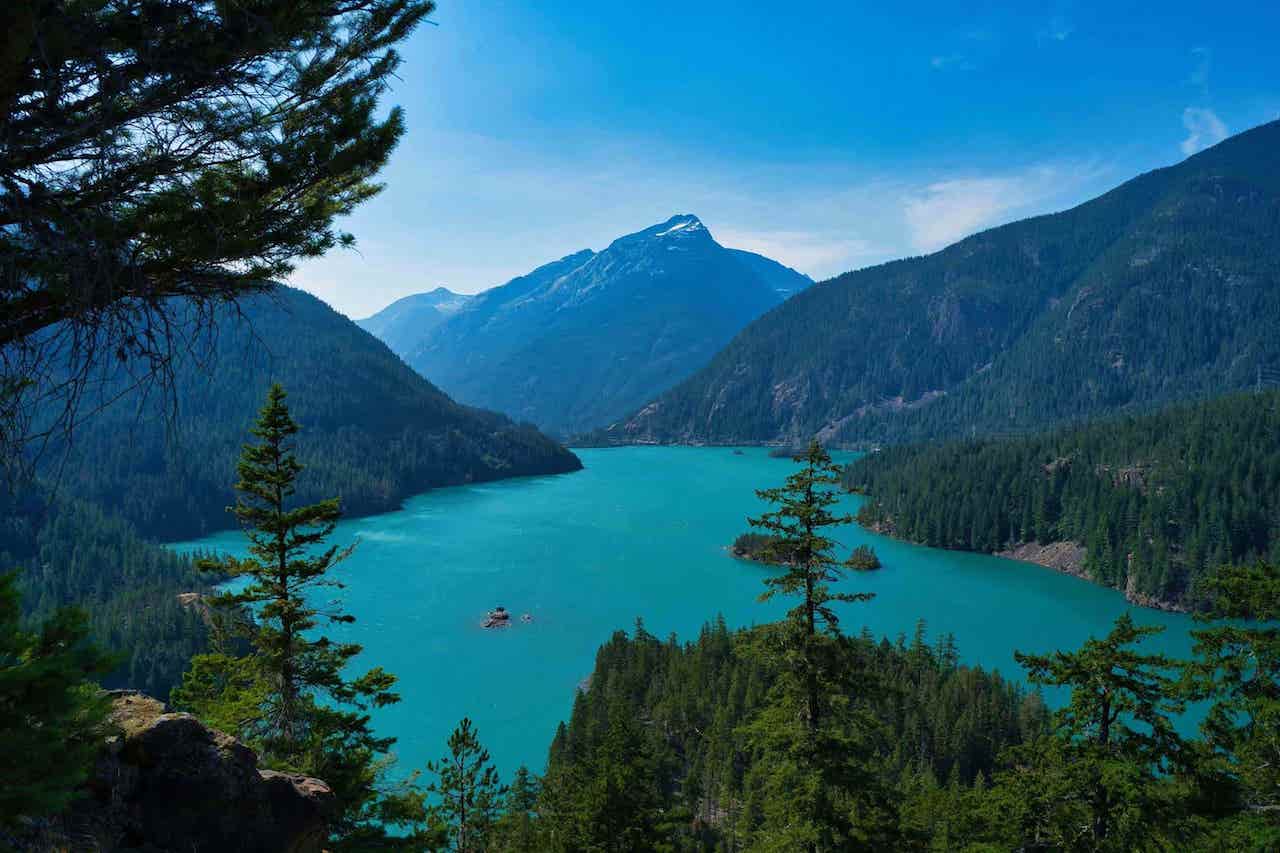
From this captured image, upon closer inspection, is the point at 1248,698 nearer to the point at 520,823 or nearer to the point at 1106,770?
the point at 1106,770

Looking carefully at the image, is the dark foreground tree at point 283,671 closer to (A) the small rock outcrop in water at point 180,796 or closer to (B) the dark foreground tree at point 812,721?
(A) the small rock outcrop in water at point 180,796

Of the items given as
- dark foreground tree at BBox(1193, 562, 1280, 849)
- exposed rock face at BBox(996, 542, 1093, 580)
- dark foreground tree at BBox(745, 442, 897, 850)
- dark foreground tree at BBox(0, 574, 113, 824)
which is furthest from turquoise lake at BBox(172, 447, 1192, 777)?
dark foreground tree at BBox(0, 574, 113, 824)

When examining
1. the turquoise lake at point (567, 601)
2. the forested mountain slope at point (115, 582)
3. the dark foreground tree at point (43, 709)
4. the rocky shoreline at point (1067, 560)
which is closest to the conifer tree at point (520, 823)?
the turquoise lake at point (567, 601)

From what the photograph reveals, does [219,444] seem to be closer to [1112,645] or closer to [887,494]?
[887,494]

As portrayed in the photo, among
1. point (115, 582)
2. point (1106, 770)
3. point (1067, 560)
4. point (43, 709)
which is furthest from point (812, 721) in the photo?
point (115, 582)

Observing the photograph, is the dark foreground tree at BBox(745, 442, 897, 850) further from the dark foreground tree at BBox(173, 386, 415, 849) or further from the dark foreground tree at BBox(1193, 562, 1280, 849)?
the dark foreground tree at BBox(173, 386, 415, 849)

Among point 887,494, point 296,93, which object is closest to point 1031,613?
point 887,494
